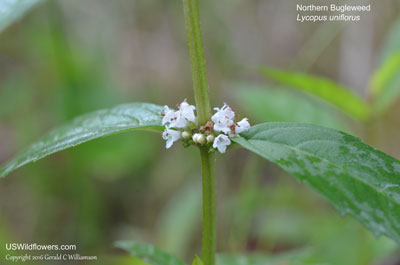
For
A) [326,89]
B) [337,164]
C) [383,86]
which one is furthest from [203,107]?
[383,86]

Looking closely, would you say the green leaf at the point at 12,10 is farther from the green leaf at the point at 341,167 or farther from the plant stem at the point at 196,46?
the green leaf at the point at 341,167

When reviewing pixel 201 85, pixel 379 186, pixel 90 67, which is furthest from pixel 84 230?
pixel 379 186

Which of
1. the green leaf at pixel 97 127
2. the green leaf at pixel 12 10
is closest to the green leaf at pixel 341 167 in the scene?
the green leaf at pixel 97 127

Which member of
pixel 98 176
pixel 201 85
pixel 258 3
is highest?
pixel 258 3

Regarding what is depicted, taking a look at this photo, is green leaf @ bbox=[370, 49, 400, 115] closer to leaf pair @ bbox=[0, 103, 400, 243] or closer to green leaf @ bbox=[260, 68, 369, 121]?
green leaf @ bbox=[260, 68, 369, 121]

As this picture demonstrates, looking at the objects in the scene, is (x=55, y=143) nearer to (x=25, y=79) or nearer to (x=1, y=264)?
(x=1, y=264)
